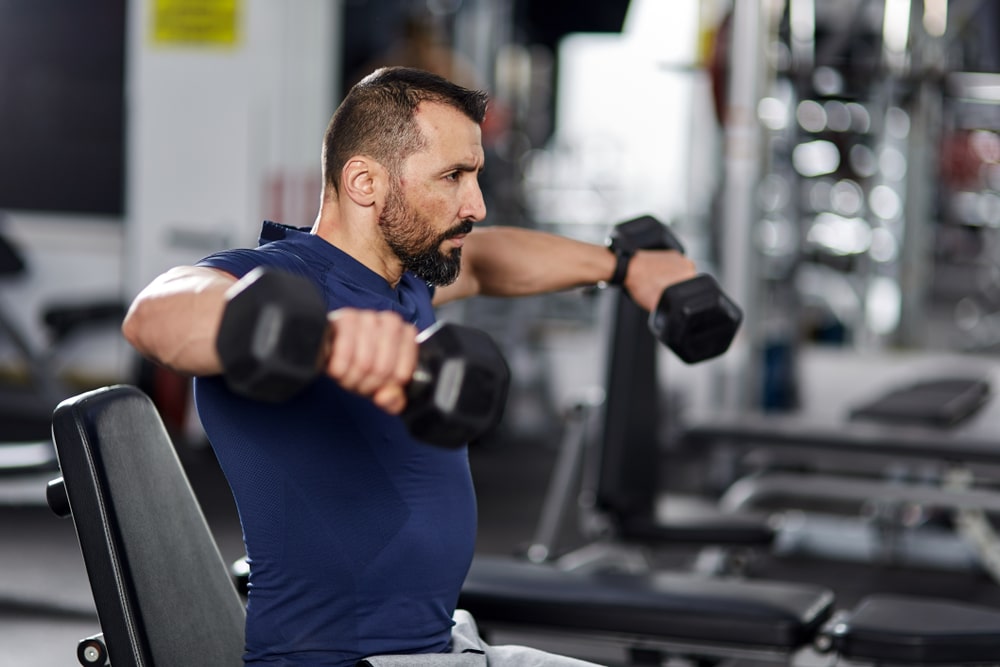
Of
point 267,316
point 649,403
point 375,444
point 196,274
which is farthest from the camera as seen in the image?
point 649,403

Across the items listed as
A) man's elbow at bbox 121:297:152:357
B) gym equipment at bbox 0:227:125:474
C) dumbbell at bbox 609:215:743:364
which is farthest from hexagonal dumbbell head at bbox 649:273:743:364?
gym equipment at bbox 0:227:125:474

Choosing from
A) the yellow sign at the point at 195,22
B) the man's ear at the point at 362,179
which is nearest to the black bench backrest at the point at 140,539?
the man's ear at the point at 362,179

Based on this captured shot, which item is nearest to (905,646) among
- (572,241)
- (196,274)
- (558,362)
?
(572,241)

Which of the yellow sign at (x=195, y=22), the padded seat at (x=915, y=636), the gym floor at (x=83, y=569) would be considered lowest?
the gym floor at (x=83, y=569)

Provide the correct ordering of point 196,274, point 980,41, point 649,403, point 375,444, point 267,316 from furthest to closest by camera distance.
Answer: point 980,41, point 649,403, point 375,444, point 196,274, point 267,316

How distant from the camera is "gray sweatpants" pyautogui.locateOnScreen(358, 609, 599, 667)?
133 cm

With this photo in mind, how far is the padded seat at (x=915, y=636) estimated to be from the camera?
183cm

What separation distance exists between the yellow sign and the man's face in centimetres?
359

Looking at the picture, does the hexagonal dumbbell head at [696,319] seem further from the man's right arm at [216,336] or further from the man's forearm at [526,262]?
the man's right arm at [216,336]

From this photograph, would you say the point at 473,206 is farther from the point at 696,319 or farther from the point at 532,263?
the point at 532,263

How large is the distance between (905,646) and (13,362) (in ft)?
16.4

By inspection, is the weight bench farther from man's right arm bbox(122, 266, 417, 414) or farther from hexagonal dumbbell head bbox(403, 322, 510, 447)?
hexagonal dumbbell head bbox(403, 322, 510, 447)

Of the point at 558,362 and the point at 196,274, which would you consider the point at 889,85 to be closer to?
the point at 558,362

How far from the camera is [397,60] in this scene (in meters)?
5.50
